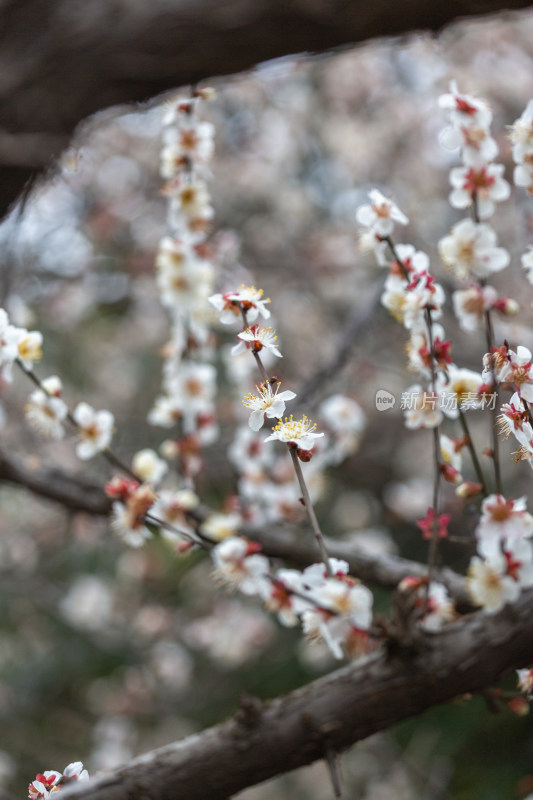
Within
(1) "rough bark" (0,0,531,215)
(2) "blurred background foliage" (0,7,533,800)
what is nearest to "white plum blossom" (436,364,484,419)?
(1) "rough bark" (0,0,531,215)

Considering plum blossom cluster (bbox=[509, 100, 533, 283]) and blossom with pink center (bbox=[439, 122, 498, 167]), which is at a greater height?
blossom with pink center (bbox=[439, 122, 498, 167])

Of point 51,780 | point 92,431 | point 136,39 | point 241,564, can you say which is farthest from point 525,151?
Result: point 51,780

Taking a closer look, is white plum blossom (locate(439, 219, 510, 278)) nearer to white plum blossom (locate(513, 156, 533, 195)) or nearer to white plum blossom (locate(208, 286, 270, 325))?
white plum blossom (locate(513, 156, 533, 195))

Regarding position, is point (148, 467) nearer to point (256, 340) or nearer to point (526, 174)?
point (256, 340)

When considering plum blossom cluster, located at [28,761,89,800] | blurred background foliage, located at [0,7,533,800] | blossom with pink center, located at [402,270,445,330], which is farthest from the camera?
blurred background foliage, located at [0,7,533,800]

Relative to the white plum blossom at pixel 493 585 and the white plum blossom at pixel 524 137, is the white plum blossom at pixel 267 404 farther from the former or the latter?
the white plum blossom at pixel 524 137

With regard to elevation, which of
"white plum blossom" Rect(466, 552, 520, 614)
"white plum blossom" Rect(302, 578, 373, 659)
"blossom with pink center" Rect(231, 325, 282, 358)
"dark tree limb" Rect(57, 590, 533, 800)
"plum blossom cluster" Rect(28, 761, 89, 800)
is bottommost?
"dark tree limb" Rect(57, 590, 533, 800)
